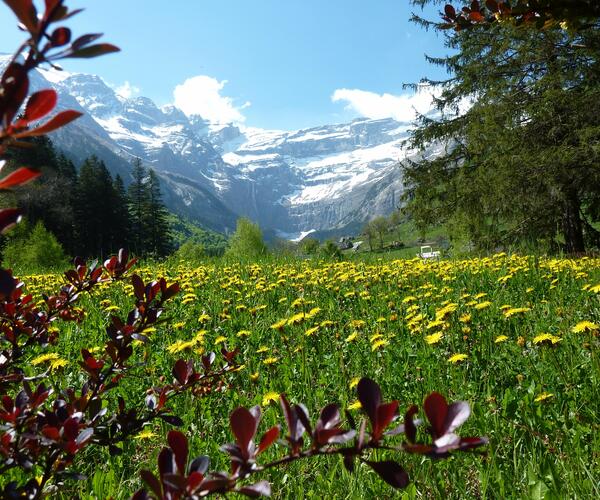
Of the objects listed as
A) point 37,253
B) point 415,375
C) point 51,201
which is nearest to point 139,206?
point 51,201

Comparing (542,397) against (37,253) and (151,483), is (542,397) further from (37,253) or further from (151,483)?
(37,253)

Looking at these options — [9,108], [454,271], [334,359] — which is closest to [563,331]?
[334,359]

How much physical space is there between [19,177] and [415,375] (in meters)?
2.60

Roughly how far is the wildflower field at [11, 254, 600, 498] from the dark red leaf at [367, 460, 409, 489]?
0.81 m

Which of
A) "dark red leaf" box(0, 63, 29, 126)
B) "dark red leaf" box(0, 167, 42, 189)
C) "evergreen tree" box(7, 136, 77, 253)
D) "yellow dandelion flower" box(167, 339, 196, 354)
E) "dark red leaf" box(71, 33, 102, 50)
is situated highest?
"evergreen tree" box(7, 136, 77, 253)

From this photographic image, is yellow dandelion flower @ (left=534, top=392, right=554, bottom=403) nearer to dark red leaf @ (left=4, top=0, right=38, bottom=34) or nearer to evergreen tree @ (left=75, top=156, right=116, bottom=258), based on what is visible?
dark red leaf @ (left=4, top=0, right=38, bottom=34)

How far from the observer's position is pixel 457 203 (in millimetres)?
12453

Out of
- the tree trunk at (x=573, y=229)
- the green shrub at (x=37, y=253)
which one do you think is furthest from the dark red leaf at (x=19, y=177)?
the green shrub at (x=37, y=253)

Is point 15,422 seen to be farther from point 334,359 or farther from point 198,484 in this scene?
point 334,359

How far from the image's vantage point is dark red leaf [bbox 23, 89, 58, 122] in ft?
1.63

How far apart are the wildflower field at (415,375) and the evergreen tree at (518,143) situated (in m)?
5.25

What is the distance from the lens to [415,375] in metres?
2.72

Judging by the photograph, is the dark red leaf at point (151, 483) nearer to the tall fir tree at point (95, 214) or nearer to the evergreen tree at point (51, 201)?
the evergreen tree at point (51, 201)

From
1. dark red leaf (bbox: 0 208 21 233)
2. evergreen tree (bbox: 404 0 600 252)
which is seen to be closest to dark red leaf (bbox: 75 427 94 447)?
dark red leaf (bbox: 0 208 21 233)
